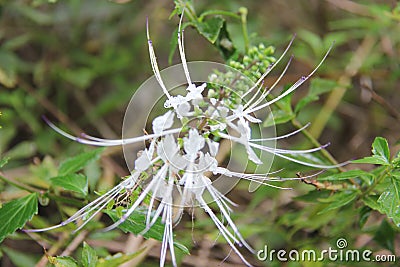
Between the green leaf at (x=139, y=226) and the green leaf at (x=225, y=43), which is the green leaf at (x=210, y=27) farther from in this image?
the green leaf at (x=139, y=226)

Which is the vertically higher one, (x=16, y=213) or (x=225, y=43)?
(x=225, y=43)

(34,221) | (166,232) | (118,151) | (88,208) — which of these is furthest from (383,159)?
(118,151)

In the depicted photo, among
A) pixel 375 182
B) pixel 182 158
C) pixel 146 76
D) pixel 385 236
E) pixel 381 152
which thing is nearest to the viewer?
pixel 182 158

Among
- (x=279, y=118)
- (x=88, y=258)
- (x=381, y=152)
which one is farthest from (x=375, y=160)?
(x=88, y=258)

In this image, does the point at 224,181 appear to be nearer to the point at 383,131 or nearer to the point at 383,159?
the point at 383,159

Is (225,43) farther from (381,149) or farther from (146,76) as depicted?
(146,76)

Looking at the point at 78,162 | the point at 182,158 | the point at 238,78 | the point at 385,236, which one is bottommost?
the point at 385,236

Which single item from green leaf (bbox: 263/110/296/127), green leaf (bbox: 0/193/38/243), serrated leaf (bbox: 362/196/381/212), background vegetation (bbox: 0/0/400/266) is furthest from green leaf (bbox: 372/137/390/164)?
green leaf (bbox: 0/193/38/243)

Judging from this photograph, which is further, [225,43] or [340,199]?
[225,43]
